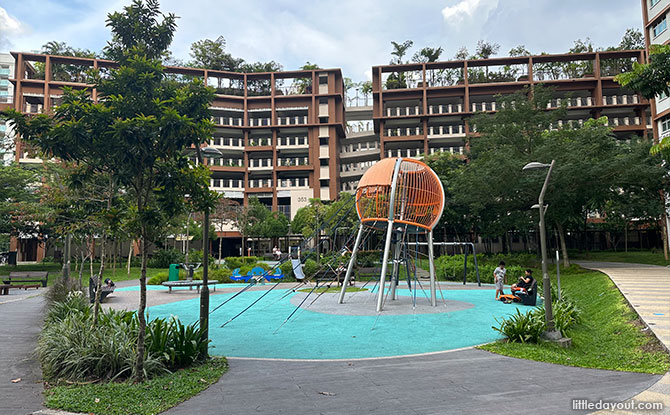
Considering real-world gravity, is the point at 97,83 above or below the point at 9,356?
above

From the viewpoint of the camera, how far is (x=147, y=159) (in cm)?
684

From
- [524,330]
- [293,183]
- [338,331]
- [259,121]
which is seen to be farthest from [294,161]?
[524,330]

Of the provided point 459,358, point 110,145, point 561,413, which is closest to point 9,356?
point 110,145

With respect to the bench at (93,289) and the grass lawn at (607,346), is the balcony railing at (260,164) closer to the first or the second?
the bench at (93,289)

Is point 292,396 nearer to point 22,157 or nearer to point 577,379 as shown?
point 577,379

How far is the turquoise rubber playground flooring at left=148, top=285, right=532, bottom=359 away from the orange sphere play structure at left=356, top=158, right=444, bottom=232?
120 inches

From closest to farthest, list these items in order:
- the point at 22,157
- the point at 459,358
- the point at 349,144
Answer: the point at 459,358
the point at 22,157
the point at 349,144

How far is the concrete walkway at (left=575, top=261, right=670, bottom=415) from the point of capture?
5.68 meters

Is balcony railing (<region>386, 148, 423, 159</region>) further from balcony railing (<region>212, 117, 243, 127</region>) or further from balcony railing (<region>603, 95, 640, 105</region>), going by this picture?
balcony railing (<region>603, 95, 640, 105</region>)

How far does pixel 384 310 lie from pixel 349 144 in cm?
4947

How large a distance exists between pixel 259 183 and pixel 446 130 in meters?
24.3

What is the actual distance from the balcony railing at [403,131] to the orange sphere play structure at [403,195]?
38692 mm

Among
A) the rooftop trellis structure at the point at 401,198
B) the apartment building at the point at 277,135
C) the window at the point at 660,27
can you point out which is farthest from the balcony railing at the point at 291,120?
the rooftop trellis structure at the point at 401,198

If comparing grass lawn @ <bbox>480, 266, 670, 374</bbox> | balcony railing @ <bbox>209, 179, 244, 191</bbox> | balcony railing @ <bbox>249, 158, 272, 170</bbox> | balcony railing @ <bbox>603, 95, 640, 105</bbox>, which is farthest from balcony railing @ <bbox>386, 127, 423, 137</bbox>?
grass lawn @ <bbox>480, 266, 670, 374</bbox>
